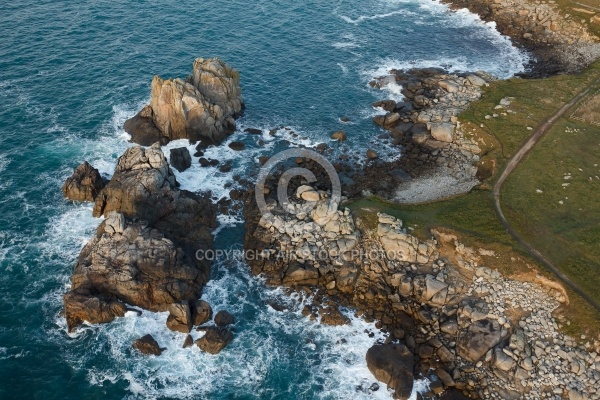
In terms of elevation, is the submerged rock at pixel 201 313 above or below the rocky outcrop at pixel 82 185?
below

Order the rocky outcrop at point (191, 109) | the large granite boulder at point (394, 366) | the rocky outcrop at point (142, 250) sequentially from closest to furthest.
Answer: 1. the large granite boulder at point (394, 366)
2. the rocky outcrop at point (142, 250)
3. the rocky outcrop at point (191, 109)

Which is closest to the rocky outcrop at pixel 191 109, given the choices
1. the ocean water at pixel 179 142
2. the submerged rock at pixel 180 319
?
the ocean water at pixel 179 142

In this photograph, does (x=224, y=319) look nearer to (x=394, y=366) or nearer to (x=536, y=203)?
(x=394, y=366)

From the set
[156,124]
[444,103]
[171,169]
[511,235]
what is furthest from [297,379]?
[444,103]

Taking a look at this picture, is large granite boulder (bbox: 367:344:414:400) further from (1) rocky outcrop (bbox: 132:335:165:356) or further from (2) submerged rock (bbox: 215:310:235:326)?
(1) rocky outcrop (bbox: 132:335:165:356)

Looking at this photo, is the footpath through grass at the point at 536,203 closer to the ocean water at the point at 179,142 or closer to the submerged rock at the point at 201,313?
the ocean water at the point at 179,142

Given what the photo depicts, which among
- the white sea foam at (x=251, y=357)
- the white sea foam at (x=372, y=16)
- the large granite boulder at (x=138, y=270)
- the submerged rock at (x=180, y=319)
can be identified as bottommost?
the white sea foam at (x=251, y=357)

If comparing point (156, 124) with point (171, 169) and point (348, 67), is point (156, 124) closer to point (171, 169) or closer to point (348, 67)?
point (171, 169)
